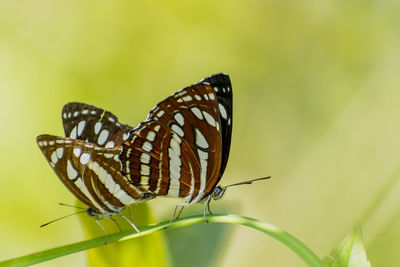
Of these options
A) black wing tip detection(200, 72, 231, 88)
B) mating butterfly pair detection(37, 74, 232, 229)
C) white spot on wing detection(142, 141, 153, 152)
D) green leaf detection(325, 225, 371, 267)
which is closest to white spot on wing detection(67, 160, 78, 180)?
mating butterfly pair detection(37, 74, 232, 229)

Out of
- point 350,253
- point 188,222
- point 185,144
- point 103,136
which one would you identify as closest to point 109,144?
point 103,136

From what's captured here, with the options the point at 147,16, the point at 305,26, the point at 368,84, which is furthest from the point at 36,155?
the point at 368,84

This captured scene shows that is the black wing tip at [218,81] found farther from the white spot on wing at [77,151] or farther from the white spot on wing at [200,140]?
the white spot on wing at [77,151]

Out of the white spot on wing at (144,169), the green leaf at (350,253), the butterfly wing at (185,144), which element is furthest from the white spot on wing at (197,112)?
the green leaf at (350,253)

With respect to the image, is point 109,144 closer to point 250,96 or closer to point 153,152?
point 153,152

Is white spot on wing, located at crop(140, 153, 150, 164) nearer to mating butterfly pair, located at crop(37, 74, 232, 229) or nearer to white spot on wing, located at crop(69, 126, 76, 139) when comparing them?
mating butterfly pair, located at crop(37, 74, 232, 229)

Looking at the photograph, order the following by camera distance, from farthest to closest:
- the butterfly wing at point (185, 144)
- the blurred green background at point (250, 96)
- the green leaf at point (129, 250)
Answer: the blurred green background at point (250, 96)
the butterfly wing at point (185, 144)
the green leaf at point (129, 250)

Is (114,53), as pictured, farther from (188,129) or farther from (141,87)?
(188,129)
